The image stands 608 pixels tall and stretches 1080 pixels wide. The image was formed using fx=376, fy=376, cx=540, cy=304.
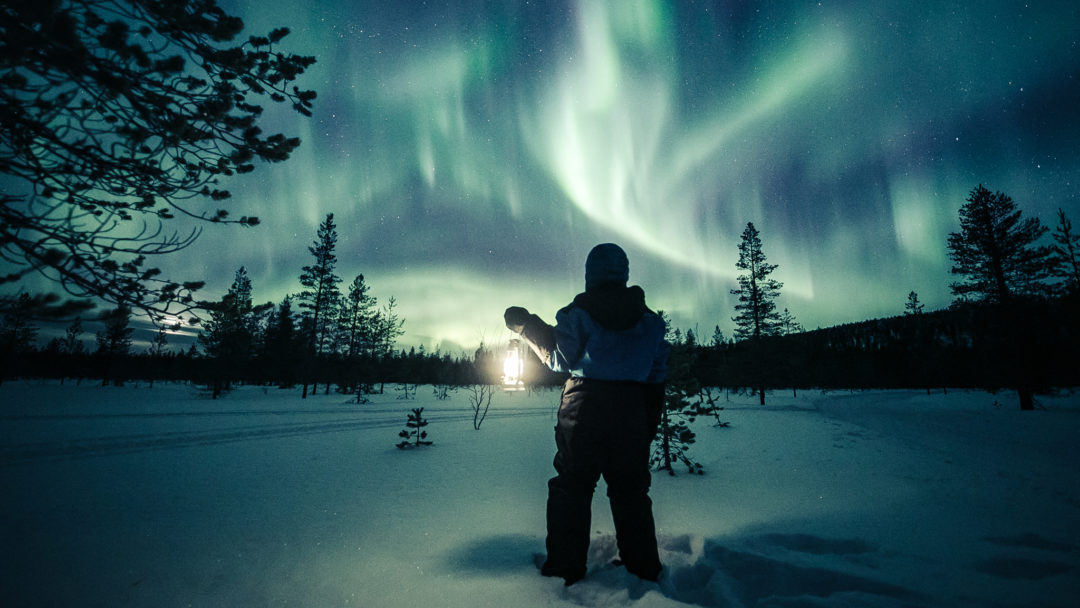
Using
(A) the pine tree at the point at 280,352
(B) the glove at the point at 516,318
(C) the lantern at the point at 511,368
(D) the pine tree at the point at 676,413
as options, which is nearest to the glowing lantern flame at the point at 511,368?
(C) the lantern at the point at 511,368

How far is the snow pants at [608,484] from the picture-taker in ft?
8.53

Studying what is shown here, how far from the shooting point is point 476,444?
981 cm

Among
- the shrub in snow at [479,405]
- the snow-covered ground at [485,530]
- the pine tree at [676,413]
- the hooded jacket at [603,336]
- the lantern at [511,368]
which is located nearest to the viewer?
the snow-covered ground at [485,530]

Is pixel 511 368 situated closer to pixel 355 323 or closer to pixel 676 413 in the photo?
pixel 676 413

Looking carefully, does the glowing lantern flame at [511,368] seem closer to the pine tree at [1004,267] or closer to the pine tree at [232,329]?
the pine tree at [232,329]

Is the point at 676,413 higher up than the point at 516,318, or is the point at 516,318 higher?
the point at 516,318

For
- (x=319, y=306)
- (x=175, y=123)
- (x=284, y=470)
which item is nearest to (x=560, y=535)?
(x=175, y=123)

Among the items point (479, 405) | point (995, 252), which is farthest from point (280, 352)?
point (995, 252)

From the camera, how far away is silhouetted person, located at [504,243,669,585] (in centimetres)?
261

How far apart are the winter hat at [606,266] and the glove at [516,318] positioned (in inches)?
21.9

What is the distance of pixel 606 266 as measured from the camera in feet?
9.86

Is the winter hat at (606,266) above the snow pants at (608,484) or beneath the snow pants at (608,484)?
above

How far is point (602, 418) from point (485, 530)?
2088 mm

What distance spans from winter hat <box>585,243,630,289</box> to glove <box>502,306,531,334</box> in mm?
556
